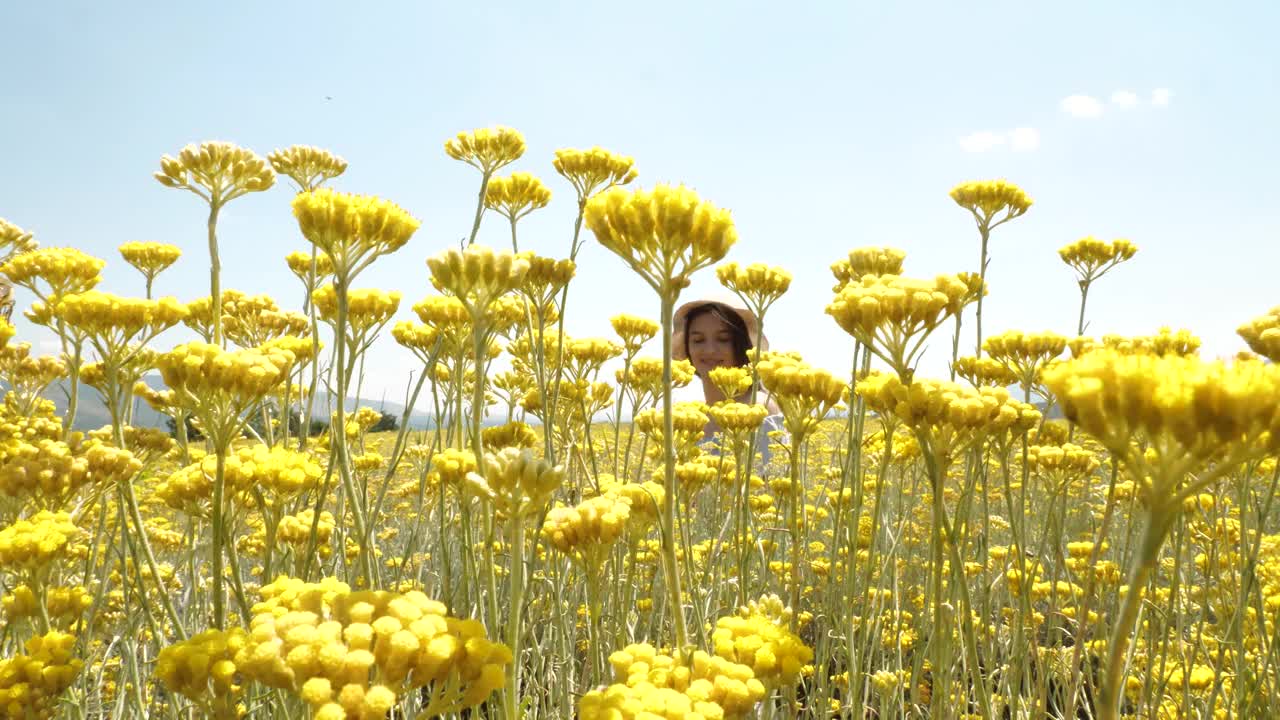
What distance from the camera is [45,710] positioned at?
1.45m

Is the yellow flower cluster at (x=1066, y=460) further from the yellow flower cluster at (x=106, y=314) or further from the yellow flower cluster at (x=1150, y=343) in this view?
the yellow flower cluster at (x=106, y=314)

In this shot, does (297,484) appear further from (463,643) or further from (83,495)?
(83,495)

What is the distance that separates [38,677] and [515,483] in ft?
3.64

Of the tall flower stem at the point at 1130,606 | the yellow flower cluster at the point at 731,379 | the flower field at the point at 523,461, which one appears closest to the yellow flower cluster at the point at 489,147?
the flower field at the point at 523,461

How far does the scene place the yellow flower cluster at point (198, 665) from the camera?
1131 mm

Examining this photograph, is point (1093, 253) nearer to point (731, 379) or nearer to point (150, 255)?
point (731, 379)

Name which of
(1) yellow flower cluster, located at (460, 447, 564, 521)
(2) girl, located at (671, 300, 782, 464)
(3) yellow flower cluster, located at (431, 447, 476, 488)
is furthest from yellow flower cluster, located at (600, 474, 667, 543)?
(2) girl, located at (671, 300, 782, 464)

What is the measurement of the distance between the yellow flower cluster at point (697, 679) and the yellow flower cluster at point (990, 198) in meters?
2.68

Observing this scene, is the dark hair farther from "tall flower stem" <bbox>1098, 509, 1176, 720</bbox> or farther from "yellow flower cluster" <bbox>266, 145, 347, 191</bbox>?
"tall flower stem" <bbox>1098, 509, 1176, 720</bbox>

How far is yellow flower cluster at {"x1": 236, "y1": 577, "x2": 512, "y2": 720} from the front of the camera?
96 centimetres

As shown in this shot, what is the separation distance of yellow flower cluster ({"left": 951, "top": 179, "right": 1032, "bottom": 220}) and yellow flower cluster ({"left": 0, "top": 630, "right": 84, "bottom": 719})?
3.44 meters

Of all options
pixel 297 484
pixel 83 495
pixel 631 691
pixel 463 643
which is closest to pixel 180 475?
pixel 297 484

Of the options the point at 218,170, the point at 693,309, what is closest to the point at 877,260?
the point at 218,170

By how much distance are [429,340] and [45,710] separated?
1.60 m
